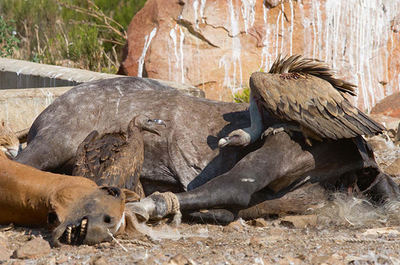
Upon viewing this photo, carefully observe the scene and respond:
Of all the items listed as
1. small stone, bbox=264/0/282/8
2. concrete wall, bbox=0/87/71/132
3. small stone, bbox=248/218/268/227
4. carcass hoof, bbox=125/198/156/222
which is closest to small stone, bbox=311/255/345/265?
carcass hoof, bbox=125/198/156/222

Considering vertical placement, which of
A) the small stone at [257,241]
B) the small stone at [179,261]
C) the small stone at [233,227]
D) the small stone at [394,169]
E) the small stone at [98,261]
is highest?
the small stone at [179,261]

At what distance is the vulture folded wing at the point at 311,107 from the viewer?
482 cm

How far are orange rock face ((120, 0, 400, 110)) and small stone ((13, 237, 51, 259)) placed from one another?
5.78 metres

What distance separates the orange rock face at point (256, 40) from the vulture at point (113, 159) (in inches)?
172

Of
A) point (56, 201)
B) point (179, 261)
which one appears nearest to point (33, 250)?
point (56, 201)

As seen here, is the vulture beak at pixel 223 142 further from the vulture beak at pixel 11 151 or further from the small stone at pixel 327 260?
the vulture beak at pixel 11 151

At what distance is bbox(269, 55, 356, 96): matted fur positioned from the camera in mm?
5090

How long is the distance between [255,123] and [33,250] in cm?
211

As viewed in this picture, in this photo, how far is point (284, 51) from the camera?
950 cm

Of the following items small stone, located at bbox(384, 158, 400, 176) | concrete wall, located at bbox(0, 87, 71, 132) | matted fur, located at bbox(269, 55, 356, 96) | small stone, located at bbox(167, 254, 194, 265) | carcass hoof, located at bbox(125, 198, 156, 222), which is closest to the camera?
small stone, located at bbox(167, 254, 194, 265)

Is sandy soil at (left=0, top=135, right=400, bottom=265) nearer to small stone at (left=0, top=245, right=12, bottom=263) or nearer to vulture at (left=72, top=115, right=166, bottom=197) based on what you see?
small stone at (left=0, top=245, right=12, bottom=263)

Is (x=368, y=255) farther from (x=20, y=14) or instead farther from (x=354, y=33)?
(x=20, y=14)

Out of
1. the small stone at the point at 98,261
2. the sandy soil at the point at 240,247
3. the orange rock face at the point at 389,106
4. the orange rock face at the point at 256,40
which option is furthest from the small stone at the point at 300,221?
the orange rock face at the point at 256,40

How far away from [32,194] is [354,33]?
21.3 ft
